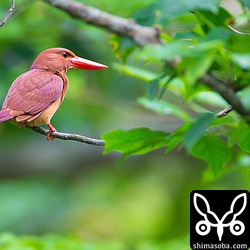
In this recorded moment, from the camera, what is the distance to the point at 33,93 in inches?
98.0

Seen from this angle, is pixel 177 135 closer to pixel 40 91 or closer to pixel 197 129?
pixel 197 129

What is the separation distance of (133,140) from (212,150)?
8.9 inches

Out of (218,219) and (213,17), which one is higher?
(213,17)

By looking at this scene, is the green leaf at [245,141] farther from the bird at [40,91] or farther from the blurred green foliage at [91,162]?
the blurred green foliage at [91,162]

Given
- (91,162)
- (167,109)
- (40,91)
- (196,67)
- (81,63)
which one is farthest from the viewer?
(91,162)

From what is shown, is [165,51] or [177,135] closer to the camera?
[165,51]

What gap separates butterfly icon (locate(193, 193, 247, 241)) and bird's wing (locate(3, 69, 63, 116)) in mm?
662

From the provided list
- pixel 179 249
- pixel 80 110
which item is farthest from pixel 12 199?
pixel 179 249

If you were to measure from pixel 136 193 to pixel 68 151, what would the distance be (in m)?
0.95

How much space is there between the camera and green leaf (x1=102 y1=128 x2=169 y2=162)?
6.50 feet

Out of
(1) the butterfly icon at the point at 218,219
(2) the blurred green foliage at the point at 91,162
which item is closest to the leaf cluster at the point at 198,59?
(1) the butterfly icon at the point at 218,219

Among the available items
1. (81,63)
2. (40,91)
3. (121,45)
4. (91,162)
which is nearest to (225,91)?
(121,45)

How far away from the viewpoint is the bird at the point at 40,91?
2447 millimetres

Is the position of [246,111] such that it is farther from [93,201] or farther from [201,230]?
[93,201]
